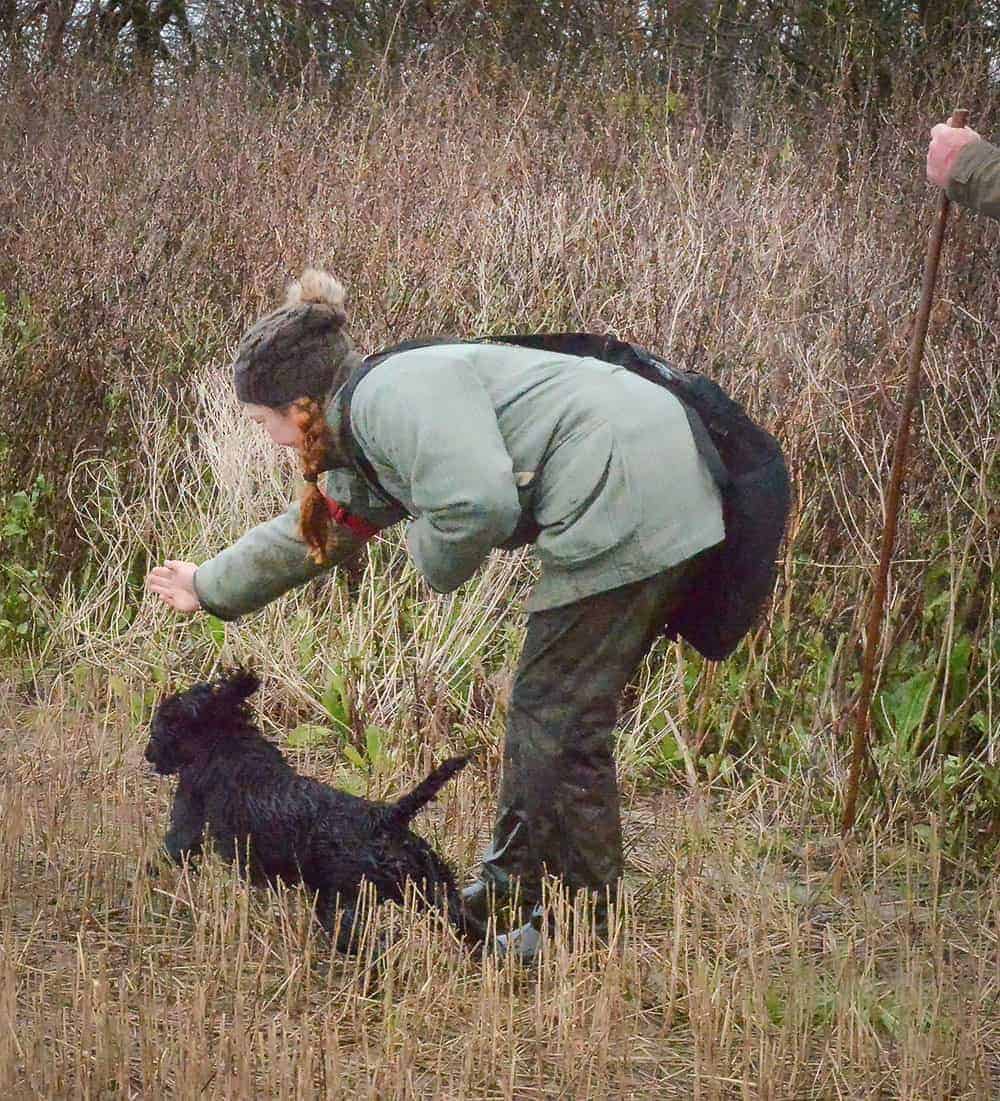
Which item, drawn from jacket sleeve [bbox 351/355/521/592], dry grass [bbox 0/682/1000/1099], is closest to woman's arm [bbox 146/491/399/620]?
jacket sleeve [bbox 351/355/521/592]

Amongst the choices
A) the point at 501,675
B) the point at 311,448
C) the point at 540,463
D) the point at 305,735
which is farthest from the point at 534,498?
the point at 305,735

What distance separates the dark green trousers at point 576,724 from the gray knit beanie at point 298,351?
2.30 ft

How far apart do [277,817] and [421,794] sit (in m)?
0.39

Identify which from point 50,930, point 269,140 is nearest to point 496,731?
point 50,930

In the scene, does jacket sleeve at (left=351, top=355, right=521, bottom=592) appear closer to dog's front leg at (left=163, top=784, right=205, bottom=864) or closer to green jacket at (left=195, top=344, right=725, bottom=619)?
green jacket at (left=195, top=344, right=725, bottom=619)

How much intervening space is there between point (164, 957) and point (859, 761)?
1.83 meters

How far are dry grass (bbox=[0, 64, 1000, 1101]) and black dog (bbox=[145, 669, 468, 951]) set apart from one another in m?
0.10

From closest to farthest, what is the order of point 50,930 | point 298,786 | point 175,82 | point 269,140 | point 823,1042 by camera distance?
point 823,1042
point 298,786
point 50,930
point 269,140
point 175,82

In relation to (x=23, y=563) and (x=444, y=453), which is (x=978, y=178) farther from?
(x=23, y=563)

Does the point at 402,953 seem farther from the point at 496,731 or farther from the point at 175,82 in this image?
the point at 175,82

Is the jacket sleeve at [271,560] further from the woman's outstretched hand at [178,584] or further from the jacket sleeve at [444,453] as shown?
the jacket sleeve at [444,453]

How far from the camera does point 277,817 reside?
3.36 m

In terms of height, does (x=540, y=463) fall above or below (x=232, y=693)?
above

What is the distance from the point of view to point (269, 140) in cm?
934
